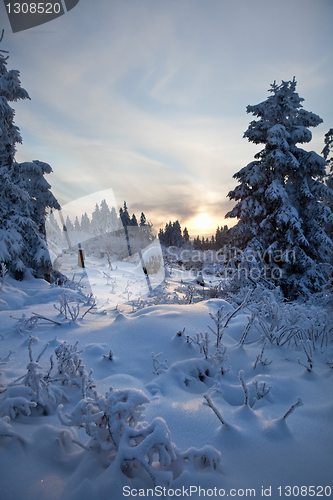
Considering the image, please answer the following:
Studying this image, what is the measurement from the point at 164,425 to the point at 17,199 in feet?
30.3

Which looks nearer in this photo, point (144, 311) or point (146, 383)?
point (146, 383)

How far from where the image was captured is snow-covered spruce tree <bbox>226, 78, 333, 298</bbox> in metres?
9.00

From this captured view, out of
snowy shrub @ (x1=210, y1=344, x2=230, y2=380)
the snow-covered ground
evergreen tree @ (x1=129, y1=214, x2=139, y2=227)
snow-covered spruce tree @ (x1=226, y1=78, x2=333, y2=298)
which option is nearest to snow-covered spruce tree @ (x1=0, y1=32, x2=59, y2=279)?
the snow-covered ground

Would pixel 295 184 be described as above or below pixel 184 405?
above

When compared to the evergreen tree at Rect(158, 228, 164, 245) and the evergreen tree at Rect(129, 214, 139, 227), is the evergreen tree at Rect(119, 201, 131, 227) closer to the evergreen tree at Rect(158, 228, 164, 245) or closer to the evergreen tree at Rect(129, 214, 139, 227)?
the evergreen tree at Rect(129, 214, 139, 227)

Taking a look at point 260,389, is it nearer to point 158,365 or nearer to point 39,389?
point 158,365

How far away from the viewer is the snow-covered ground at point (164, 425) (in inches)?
41.9

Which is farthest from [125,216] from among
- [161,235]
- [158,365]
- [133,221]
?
[158,365]

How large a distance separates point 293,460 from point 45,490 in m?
1.33

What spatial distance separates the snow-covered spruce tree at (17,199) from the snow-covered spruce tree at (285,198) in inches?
344

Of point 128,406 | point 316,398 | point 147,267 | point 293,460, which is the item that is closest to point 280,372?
point 316,398

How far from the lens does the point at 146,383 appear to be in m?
2.10

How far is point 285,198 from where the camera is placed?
29.8 feet

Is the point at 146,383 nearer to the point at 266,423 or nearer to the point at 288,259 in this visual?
the point at 266,423
